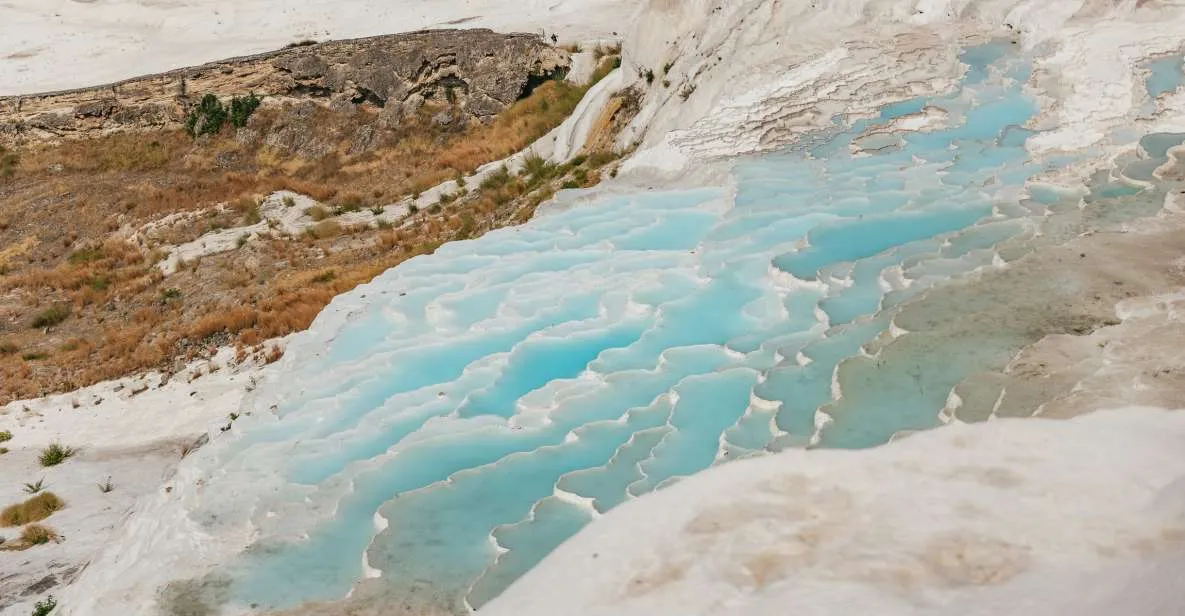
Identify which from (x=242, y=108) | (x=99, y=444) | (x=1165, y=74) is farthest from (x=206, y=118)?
(x=1165, y=74)

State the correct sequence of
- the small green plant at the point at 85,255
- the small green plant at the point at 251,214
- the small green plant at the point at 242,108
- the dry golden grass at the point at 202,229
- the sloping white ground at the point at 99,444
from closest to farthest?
the sloping white ground at the point at 99,444 < the dry golden grass at the point at 202,229 < the small green plant at the point at 85,255 < the small green plant at the point at 251,214 < the small green plant at the point at 242,108

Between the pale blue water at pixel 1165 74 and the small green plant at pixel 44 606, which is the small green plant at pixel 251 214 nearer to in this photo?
the small green plant at pixel 44 606

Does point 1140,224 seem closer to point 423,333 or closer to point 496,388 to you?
point 496,388

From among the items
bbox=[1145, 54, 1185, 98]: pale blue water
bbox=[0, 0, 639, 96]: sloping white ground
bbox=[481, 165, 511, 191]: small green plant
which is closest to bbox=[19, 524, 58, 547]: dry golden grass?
bbox=[481, 165, 511, 191]: small green plant

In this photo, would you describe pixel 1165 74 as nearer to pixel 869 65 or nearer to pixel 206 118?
pixel 869 65

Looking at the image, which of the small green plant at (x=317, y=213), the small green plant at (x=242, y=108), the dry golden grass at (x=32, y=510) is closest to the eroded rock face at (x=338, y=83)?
the small green plant at (x=242, y=108)
